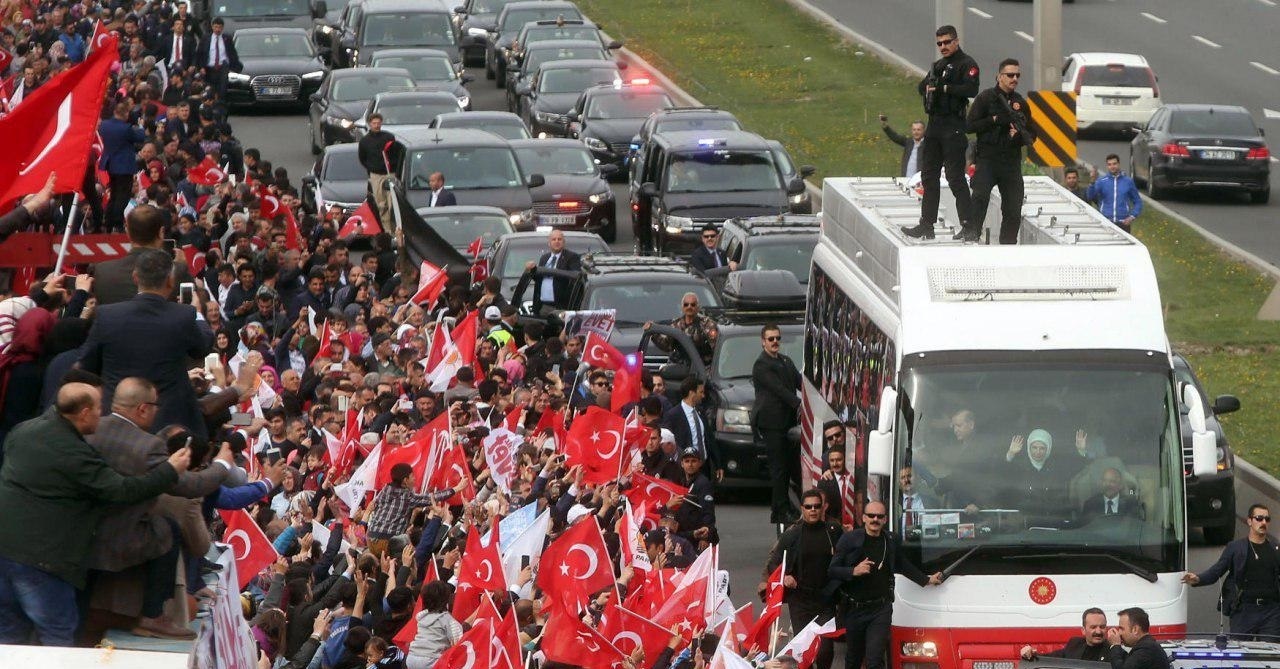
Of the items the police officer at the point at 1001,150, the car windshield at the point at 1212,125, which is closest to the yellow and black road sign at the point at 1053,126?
the car windshield at the point at 1212,125

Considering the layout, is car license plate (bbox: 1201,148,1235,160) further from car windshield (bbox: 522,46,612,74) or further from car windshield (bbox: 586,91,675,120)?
car windshield (bbox: 522,46,612,74)

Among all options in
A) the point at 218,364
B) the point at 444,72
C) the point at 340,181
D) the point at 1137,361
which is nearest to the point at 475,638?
the point at 1137,361

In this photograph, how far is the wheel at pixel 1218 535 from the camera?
19.0 m

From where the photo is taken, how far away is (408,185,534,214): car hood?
101 ft

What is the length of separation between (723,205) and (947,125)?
13671 mm

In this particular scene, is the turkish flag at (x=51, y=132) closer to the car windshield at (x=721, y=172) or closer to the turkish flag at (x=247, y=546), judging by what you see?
the turkish flag at (x=247, y=546)

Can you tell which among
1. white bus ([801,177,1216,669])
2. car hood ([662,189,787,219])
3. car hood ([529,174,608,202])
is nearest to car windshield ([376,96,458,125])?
car hood ([529,174,608,202])

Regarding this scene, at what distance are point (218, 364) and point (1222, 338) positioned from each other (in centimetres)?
1319

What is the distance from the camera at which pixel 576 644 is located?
12.2 metres

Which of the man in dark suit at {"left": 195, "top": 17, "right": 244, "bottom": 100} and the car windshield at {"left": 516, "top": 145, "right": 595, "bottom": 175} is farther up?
the car windshield at {"left": 516, "top": 145, "right": 595, "bottom": 175}

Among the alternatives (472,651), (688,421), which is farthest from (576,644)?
(688,421)

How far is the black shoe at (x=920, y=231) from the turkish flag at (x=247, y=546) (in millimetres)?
4912

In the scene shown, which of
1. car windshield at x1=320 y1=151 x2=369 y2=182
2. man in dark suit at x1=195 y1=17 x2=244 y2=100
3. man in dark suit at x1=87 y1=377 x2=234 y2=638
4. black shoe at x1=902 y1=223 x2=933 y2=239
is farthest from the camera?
man in dark suit at x1=195 y1=17 x2=244 y2=100

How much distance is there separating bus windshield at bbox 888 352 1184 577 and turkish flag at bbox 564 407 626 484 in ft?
10.9
